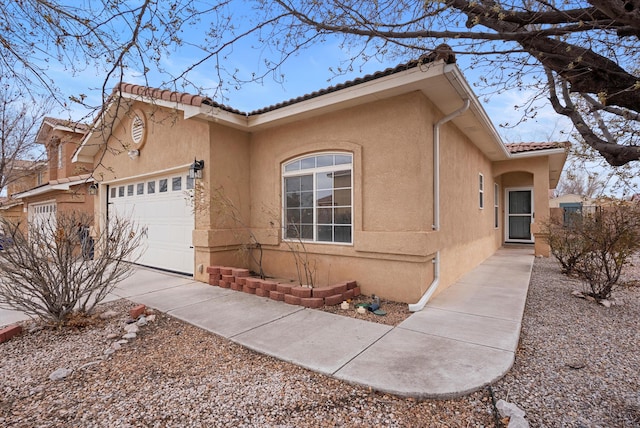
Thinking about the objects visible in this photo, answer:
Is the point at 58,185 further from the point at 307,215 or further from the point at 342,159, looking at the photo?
the point at 342,159

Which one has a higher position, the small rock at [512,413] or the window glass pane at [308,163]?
the window glass pane at [308,163]

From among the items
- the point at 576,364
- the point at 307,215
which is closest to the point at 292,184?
the point at 307,215

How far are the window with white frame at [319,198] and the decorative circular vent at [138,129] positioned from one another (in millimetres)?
4890

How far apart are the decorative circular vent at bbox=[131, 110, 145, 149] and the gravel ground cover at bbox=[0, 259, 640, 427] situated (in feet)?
20.4

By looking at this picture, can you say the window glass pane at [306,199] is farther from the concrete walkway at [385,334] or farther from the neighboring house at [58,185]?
the neighboring house at [58,185]

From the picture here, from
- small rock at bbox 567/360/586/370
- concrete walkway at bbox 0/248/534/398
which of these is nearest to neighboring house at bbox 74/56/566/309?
concrete walkway at bbox 0/248/534/398

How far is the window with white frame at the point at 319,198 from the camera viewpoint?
654cm

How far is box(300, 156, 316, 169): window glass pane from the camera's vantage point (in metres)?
7.05

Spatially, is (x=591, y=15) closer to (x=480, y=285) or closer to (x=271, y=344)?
(x=271, y=344)

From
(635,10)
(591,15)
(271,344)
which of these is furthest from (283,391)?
(591,15)

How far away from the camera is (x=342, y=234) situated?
661 cm

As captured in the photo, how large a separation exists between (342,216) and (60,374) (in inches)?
194

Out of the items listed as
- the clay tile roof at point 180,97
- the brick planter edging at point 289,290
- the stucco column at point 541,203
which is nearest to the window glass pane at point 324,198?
the brick planter edging at point 289,290

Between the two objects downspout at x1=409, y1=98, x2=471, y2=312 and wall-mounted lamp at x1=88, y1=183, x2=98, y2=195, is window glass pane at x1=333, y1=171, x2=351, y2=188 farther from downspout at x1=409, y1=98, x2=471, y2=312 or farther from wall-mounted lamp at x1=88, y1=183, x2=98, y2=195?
wall-mounted lamp at x1=88, y1=183, x2=98, y2=195
